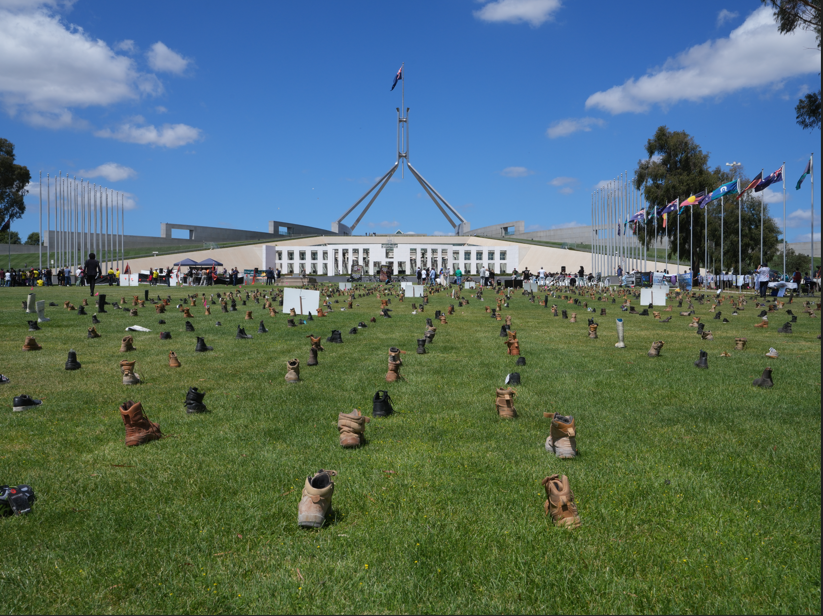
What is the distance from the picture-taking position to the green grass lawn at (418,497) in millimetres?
2826

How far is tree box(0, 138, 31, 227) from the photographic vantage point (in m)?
76.1

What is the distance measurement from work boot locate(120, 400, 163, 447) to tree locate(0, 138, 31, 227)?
87668 mm

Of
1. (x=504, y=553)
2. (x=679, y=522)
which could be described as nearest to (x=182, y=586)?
(x=504, y=553)

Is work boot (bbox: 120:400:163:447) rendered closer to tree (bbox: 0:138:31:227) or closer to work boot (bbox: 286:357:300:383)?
work boot (bbox: 286:357:300:383)

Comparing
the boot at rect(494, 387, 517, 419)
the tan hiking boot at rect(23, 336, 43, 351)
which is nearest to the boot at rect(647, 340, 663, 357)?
the boot at rect(494, 387, 517, 419)

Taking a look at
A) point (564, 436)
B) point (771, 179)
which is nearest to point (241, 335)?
point (564, 436)

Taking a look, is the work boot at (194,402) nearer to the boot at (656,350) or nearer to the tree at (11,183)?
the boot at (656,350)

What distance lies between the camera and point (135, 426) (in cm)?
493

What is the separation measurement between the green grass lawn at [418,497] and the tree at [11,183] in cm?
8464

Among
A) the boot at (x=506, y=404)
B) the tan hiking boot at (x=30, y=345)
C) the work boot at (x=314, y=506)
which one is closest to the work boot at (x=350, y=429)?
the work boot at (x=314, y=506)

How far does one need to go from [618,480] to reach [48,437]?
183 inches

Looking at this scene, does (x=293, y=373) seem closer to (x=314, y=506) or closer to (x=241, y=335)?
(x=314, y=506)

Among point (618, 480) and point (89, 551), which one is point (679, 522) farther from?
point (89, 551)

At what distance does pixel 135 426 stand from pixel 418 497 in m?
2.58
